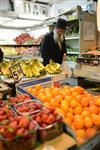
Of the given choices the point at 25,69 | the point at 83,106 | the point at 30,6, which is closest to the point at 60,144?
the point at 83,106

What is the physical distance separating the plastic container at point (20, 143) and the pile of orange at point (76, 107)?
0.31 meters

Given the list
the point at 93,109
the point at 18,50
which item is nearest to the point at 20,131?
the point at 93,109

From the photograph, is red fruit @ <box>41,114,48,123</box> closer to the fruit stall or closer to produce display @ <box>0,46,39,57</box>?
the fruit stall

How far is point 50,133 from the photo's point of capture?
3.84 feet

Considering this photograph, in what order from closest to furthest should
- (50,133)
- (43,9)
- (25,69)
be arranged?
(50,133), (25,69), (43,9)

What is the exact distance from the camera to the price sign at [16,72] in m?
2.07

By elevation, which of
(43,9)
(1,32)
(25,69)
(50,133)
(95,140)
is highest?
(43,9)

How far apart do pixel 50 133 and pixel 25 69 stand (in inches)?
49.9

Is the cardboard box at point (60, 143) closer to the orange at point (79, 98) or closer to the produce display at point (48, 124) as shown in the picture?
the produce display at point (48, 124)

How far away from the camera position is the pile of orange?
1361 mm

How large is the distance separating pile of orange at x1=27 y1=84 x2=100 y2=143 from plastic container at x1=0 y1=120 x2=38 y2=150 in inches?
A: 12.3

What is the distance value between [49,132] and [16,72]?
1.08 meters

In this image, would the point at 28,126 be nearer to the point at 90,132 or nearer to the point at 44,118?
the point at 44,118

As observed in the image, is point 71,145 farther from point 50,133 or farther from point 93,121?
point 93,121
